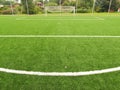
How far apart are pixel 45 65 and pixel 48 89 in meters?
0.85

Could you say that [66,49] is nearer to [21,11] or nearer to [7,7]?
[21,11]

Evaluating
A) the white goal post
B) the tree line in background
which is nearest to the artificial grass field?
the white goal post

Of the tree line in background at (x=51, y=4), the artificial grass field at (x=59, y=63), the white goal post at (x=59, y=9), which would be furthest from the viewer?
the tree line in background at (x=51, y=4)

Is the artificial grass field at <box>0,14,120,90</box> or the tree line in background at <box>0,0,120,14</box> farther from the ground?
the tree line in background at <box>0,0,120,14</box>

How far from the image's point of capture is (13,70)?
9.27 feet

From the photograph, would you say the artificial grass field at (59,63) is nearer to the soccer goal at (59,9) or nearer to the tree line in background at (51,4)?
the soccer goal at (59,9)

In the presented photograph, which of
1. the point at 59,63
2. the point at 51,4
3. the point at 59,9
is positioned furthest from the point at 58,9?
the point at 59,63

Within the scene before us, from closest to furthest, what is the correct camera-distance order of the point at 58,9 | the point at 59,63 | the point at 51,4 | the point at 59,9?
the point at 59,63 < the point at 59,9 < the point at 58,9 < the point at 51,4

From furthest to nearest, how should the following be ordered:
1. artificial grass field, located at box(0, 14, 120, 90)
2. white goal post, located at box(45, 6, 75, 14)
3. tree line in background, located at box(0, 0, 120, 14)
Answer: tree line in background, located at box(0, 0, 120, 14) < white goal post, located at box(45, 6, 75, 14) < artificial grass field, located at box(0, 14, 120, 90)

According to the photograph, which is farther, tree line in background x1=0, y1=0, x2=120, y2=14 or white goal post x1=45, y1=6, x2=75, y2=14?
tree line in background x1=0, y1=0, x2=120, y2=14

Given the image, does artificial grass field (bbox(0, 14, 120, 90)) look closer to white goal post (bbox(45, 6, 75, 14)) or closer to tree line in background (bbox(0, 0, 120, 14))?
white goal post (bbox(45, 6, 75, 14))

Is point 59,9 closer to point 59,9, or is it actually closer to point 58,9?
point 59,9

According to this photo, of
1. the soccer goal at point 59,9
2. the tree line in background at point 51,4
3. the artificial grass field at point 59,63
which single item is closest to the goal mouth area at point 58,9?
the soccer goal at point 59,9

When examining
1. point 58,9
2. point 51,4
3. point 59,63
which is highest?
point 51,4
